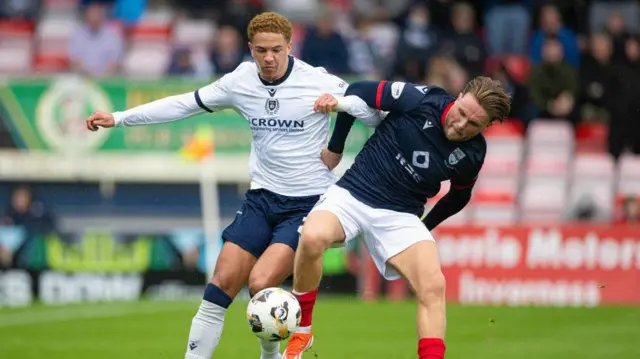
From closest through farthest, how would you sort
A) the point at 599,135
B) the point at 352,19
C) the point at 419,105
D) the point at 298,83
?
1. the point at 419,105
2. the point at 298,83
3. the point at 599,135
4. the point at 352,19

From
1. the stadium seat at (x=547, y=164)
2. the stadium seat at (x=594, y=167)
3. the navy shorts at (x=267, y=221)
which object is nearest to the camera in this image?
the navy shorts at (x=267, y=221)

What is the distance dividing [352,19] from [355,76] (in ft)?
12.1

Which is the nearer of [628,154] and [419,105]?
[419,105]

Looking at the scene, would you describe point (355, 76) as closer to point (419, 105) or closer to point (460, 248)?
point (460, 248)

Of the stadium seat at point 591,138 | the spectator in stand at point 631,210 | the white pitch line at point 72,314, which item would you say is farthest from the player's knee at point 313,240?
the stadium seat at point 591,138

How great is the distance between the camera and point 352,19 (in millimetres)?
22594

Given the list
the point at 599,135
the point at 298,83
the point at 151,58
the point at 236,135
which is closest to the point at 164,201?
the point at 236,135

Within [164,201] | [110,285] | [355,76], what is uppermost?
[355,76]

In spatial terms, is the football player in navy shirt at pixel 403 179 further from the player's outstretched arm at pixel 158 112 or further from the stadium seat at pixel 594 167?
the stadium seat at pixel 594 167

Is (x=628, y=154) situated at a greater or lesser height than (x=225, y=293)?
greater

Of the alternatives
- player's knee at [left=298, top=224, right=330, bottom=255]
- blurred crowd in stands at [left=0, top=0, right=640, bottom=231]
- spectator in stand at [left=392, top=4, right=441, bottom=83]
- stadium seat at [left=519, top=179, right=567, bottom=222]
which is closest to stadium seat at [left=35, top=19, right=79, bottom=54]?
blurred crowd in stands at [left=0, top=0, right=640, bottom=231]

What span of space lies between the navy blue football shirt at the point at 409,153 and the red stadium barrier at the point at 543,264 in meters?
8.12

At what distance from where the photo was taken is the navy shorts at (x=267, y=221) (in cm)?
968

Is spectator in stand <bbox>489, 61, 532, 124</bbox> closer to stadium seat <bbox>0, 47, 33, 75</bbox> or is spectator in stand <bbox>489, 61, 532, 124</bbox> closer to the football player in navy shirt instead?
stadium seat <bbox>0, 47, 33, 75</bbox>
